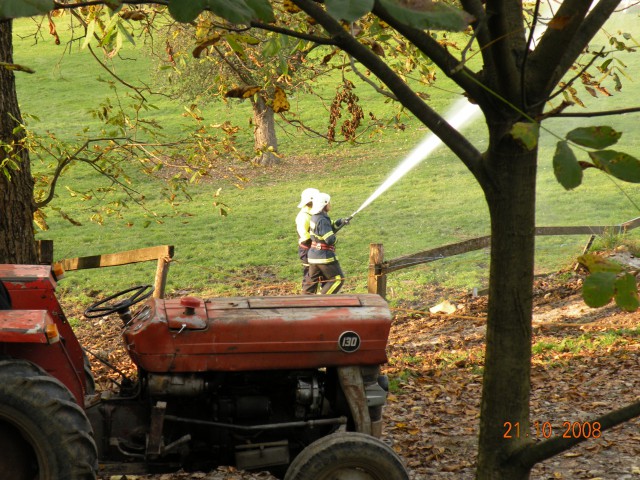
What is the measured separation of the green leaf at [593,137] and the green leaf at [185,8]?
89 centimetres

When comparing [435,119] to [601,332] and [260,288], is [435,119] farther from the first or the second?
[260,288]

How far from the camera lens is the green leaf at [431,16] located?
5.63 ft

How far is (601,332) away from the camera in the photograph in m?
10.6

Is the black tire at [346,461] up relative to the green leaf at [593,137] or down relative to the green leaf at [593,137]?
down

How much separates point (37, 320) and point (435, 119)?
2.40 metres

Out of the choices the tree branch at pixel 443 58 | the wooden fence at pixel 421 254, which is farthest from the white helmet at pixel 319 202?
the tree branch at pixel 443 58

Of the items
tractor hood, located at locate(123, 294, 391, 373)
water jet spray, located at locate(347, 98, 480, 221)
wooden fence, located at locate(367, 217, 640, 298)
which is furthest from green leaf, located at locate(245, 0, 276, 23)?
water jet spray, located at locate(347, 98, 480, 221)

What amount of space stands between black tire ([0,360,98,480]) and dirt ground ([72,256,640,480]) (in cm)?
172

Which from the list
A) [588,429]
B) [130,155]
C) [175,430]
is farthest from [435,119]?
[130,155]

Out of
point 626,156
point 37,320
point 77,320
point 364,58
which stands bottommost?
point 77,320

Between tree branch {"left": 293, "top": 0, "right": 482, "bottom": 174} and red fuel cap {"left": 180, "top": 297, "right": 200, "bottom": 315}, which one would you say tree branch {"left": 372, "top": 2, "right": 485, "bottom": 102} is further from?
red fuel cap {"left": 180, "top": 297, "right": 200, "bottom": 315}

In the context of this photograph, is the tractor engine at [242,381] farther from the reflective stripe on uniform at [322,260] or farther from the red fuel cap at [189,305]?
the reflective stripe on uniform at [322,260]

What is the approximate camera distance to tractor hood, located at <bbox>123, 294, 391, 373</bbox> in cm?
490

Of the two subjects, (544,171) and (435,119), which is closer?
(435,119)
